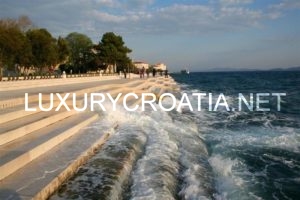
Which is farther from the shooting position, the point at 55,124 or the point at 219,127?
the point at 219,127

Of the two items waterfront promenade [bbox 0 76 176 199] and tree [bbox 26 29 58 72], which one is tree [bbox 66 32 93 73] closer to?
tree [bbox 26 29 58 72]

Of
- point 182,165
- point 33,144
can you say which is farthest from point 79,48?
point 33,144

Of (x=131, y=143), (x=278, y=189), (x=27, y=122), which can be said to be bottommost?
(x=278, y=189)

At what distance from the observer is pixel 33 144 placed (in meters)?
6.84

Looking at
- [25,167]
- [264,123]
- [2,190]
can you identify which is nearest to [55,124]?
[25,167]

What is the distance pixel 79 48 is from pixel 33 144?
7041 centimetres

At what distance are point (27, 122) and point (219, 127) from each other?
7.83 metres

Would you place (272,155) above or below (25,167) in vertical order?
below

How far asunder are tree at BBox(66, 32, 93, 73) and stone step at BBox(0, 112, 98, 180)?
64958 millimetres

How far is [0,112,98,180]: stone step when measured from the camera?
5777 mm

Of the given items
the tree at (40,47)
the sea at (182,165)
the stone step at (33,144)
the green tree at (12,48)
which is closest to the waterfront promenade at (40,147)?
the stone step at (33,144)

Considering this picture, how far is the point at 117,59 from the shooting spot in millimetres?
68500

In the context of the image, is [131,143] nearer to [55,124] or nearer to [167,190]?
[55,124]

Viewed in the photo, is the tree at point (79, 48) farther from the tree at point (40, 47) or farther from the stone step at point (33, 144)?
the stone step at point (33, 144)
